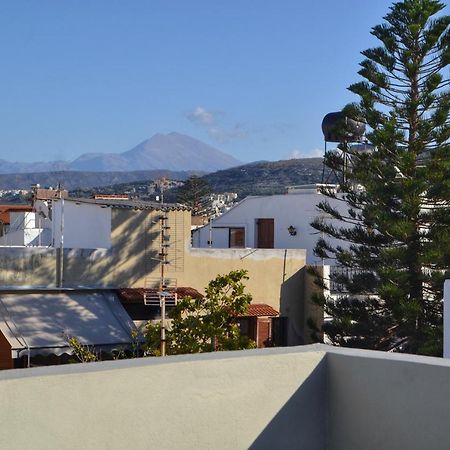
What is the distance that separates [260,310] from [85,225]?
4424mm

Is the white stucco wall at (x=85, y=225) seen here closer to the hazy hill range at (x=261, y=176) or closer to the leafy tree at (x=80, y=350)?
the leafy tree at (x=80, y=350)

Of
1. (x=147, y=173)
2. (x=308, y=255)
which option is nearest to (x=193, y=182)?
(x=308, y=255)

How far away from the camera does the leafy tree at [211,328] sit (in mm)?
12062

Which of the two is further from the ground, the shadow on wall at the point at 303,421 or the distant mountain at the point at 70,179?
the distant mountain at the point at 70,179

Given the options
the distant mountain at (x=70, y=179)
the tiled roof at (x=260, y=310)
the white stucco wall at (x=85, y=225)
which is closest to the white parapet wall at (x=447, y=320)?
the tiled roof at (x=260, y=310)

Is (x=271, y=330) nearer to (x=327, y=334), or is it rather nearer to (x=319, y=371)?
(x=327, y=334)

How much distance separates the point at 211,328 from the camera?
40.5ft

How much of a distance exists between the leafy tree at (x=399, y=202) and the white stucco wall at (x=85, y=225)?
532 cm

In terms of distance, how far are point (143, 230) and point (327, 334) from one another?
503cm

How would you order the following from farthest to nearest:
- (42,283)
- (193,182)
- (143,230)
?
(193,182) < (143,230) < (42,283)

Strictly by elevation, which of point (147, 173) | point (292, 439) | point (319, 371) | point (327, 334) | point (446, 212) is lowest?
point (327, 334)

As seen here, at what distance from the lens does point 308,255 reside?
71.0 feet

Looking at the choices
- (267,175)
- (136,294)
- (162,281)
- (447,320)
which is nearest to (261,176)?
(267,175)

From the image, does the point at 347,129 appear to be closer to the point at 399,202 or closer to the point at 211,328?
the point at 399,202
